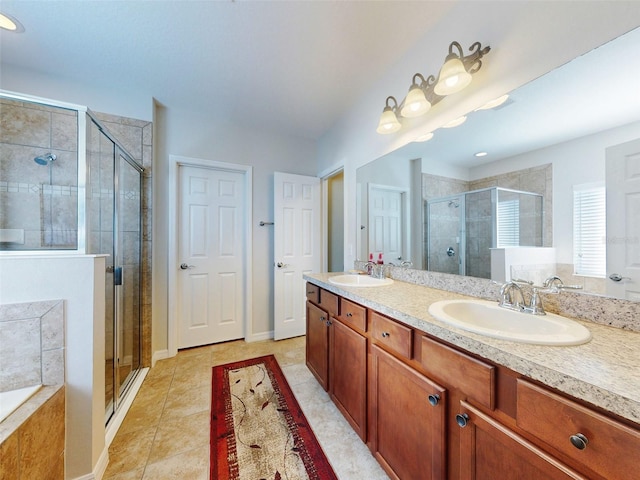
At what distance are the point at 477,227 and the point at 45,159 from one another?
122 inches

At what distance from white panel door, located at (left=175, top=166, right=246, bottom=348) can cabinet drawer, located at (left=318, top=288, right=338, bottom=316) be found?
138 cm

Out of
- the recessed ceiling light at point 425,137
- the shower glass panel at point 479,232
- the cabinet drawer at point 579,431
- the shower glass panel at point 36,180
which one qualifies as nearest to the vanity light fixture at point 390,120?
the recessed ceiling light at point 425,137

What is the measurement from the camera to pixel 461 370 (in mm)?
783

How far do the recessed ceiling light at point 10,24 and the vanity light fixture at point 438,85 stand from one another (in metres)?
2.43

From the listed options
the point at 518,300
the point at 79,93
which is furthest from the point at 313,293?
the point at 79,93

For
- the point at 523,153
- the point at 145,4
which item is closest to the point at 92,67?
the point at 145,4

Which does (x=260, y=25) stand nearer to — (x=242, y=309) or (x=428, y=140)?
(x=428, y=140)

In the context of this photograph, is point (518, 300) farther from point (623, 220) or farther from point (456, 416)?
point (456, 416)

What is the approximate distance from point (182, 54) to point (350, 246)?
6.74 ft

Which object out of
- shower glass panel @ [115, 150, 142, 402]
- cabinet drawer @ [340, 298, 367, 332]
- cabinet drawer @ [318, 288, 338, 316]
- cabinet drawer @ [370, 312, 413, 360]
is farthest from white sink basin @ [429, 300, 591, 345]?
shower glass panel @ [115, 150, 142, 402]

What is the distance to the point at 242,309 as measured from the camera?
2805mm

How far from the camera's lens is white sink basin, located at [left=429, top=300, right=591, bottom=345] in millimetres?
704

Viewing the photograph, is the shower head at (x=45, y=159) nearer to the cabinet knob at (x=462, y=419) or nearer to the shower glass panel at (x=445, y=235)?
the shower glass panel at (x=445, y=235)

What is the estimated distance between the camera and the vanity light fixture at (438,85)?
47.4 inches
